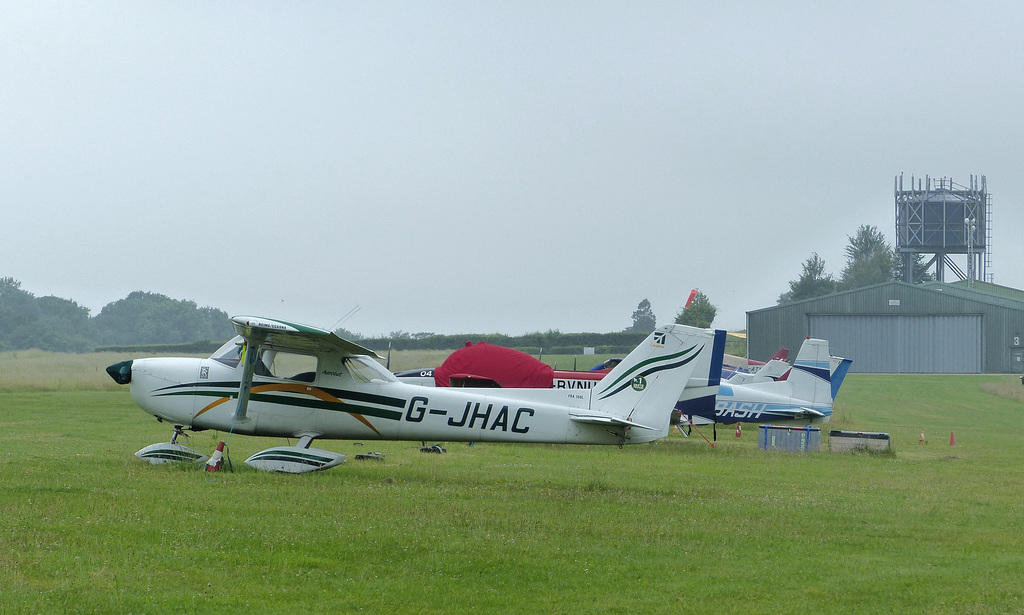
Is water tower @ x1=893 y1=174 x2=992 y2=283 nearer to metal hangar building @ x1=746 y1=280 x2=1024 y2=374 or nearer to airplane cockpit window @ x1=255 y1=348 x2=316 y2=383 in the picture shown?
metal hangar building @ x1=746 y1=280 x2=1024 y2=374

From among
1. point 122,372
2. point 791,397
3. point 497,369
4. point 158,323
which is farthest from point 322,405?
point 158,323

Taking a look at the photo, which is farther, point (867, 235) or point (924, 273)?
point (867, 235)

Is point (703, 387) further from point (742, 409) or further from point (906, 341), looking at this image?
point (906, 341)

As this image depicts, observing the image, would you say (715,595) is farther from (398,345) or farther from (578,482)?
(398,345)

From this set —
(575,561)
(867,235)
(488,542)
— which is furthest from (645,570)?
(867,235)

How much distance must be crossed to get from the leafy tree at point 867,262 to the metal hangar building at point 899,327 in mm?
55880

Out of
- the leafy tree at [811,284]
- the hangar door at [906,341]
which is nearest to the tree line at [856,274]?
the leafy tree at [811,284]

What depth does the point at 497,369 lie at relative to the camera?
2086 cm

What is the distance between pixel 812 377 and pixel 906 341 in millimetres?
48870

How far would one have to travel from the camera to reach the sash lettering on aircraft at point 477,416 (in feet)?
42.3

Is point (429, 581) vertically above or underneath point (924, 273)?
underneath

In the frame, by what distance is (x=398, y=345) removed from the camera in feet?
204

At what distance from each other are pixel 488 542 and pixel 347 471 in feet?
17.5

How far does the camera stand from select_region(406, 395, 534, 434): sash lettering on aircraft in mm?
12891
